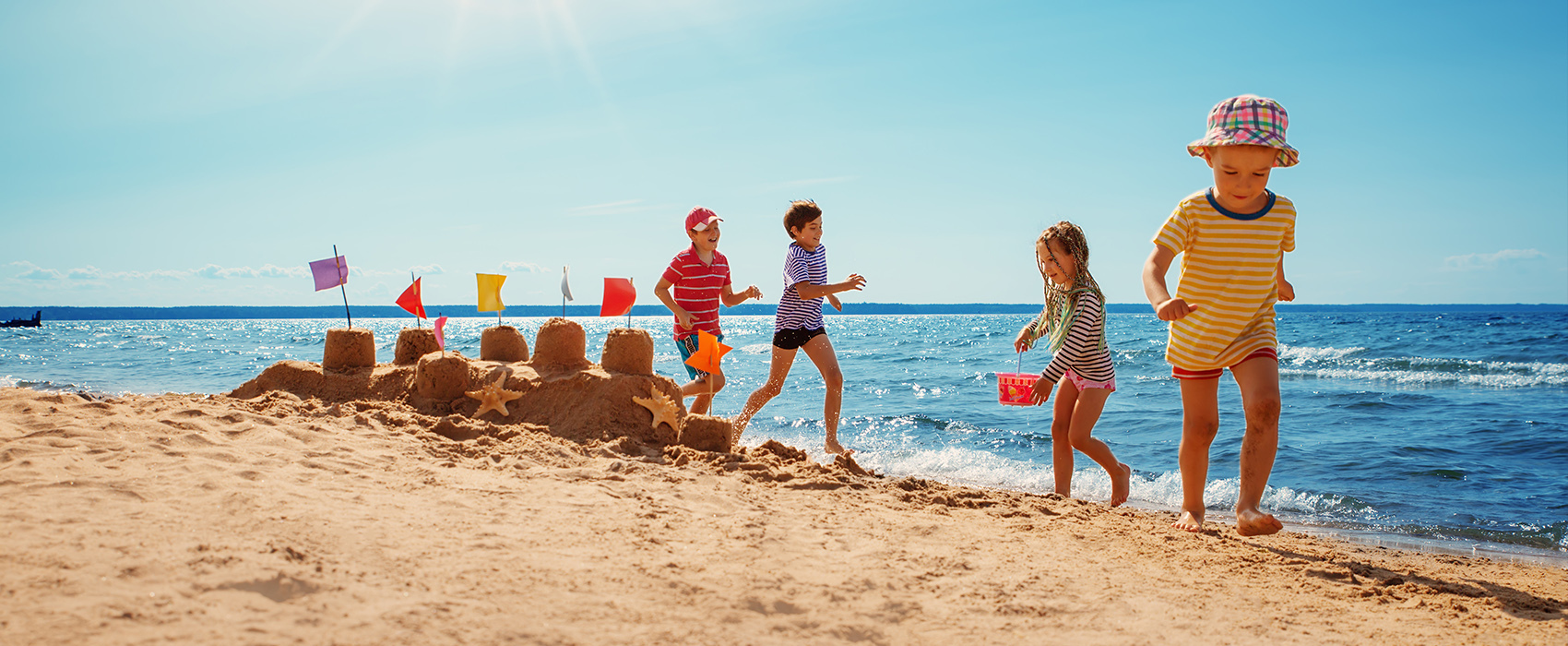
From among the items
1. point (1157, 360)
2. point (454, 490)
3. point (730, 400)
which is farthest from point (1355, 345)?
point (454, 490)

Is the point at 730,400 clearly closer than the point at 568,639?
No

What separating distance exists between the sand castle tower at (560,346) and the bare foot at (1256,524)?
362 centimetres

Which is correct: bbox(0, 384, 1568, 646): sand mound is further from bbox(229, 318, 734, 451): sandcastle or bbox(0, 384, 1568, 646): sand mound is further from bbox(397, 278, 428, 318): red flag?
bbox(397, 278, 428, 318): red flag

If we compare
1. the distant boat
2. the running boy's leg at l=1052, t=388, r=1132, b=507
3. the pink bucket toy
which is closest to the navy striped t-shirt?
the pink bucket toy

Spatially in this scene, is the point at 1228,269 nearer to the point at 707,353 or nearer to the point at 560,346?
the point at 707,353

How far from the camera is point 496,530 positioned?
9.50 ft

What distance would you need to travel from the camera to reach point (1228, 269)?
346cm

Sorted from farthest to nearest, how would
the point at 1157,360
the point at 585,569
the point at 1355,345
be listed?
the point at 1355,345, the point at 1157,360, the point at 585,569

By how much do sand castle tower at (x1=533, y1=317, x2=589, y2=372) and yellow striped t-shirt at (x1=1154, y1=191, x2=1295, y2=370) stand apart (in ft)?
11.2

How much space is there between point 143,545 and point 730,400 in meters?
9.55

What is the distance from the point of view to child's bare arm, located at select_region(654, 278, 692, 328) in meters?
5.60

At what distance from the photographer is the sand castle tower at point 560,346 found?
527 centimetres

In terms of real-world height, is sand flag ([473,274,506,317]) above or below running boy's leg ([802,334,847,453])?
above

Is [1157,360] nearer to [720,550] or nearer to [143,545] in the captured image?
[720,550]
